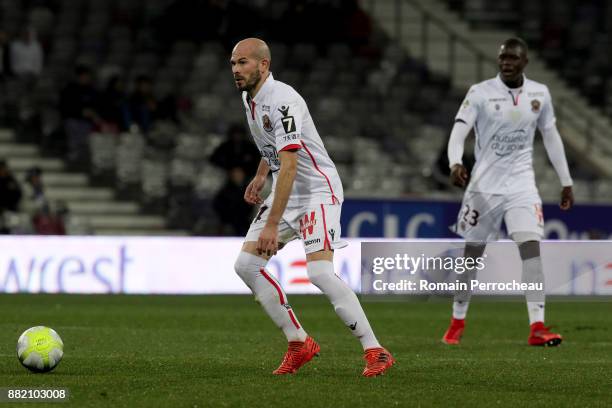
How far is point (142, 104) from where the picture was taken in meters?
20.9

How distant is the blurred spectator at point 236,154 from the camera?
1905 centimetres

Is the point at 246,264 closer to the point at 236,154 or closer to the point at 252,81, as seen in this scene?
the point at 252,81

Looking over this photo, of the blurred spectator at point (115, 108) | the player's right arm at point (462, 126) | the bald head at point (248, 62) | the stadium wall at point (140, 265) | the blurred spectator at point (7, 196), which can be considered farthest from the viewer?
the blurred spectator at point (115, 108)

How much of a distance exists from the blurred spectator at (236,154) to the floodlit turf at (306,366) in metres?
3.96

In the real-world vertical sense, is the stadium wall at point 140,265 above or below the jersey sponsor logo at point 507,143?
below

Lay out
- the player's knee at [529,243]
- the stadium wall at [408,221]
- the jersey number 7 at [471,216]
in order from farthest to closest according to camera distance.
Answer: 1. the stadium wall at [408,221]
2. the jersey number 7 at [471,216]
3. the player's knee at [529,243]

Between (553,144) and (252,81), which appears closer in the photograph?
(252,81)

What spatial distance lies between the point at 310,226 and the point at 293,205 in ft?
0.74

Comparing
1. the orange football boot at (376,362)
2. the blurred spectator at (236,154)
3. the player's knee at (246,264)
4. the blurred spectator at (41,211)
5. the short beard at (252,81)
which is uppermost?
the blurred spectator at (236,154)

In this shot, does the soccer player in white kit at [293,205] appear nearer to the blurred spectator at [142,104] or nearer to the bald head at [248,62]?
the bald head at [248,62]

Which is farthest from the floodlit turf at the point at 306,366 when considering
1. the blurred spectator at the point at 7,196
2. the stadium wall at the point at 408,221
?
the blurred spectator at the point at 7,196

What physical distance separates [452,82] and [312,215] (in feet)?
53.5

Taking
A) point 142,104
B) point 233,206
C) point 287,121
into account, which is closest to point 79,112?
point 142,104

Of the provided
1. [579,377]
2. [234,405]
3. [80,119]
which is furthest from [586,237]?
[234,405]
